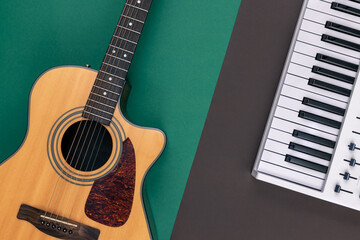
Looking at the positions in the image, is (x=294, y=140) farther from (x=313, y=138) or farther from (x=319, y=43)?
(x=319, y=43)

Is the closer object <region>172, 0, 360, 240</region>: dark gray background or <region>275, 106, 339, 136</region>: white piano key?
<region>275, 106, 339, 136</region>: white piano key

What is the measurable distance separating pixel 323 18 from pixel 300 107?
44 centimetres

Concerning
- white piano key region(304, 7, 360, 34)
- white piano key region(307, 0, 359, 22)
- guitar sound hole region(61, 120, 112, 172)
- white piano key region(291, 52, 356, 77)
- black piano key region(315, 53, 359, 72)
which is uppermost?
white piano key region(307, 0, 359, 22)

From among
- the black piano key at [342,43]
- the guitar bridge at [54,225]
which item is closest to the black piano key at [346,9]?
the black piano key at [342,43]

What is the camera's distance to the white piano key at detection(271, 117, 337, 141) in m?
1.65

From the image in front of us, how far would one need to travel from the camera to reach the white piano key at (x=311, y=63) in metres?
1.63

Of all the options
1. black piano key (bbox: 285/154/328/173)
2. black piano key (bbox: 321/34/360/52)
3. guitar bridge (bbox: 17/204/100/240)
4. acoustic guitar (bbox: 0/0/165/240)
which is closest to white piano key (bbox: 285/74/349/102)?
black piano key (bbox: 321/34/360/52)

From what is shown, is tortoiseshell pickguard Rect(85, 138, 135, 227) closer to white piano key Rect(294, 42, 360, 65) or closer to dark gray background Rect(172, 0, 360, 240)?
dark gray background Rect(172, 0, 360, 240)

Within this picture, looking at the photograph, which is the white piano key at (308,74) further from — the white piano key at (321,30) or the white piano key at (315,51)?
the white piano key at (321,30)

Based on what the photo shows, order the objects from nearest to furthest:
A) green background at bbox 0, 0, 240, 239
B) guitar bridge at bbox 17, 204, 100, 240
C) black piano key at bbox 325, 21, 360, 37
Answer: guitar bridge at bbox 17, 204, 100, 240, black piano key at bbox 325, 21, 360, 37, green background at bbox 0, 0, 240, 239

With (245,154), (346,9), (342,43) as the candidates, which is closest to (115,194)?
(245,154)

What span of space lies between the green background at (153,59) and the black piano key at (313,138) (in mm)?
478

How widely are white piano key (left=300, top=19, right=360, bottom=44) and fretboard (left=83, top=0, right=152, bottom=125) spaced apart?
0.75 meters

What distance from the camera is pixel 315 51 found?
1.64 m
